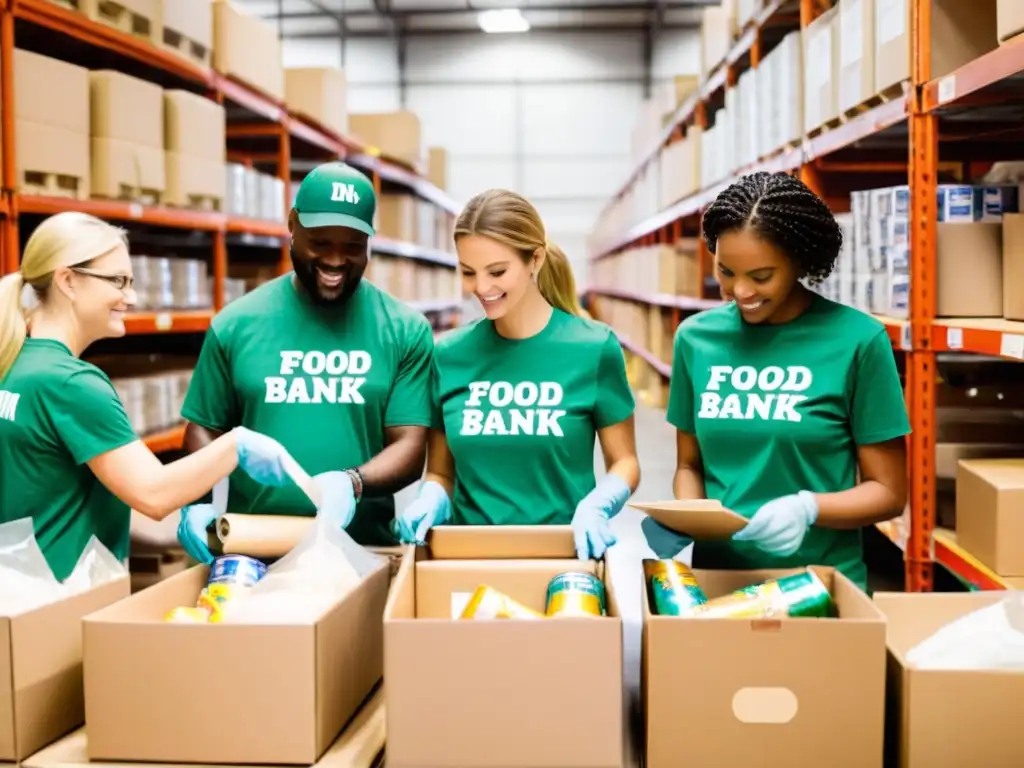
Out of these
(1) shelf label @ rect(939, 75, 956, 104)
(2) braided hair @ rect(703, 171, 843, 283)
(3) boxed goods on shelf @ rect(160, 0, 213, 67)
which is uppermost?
(3) boxed goods on shelf @ rect(160, 0, 213, 67)

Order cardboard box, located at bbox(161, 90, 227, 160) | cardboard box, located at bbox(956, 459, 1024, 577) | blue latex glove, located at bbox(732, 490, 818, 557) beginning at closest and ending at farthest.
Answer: blue latex glove, located at bbox(732, 490, 818, 557), cardboard box, located at bbox(956, 459, 1024, 577), cardboard box, located at bbox(161, 90, 227, 160)

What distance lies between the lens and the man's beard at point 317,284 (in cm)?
201

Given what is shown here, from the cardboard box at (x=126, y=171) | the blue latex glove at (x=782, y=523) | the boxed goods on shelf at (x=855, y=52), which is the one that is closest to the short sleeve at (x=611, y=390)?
the blue latex glove at (x=782, y=523)

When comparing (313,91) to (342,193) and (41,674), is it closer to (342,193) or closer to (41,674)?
(342,193)

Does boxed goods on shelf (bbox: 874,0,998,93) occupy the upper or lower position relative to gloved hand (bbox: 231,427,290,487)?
upper

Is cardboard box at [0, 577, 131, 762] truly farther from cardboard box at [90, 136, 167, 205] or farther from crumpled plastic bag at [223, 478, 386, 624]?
cardboard box at [90, 136, 167, 205]

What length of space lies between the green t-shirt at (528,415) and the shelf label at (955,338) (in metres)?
1.00

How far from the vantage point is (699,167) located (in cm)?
611

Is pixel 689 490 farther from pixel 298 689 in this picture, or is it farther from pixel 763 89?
pixel 763 89

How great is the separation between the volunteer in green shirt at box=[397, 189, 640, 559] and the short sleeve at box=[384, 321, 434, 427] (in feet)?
0.13

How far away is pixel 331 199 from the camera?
193cm

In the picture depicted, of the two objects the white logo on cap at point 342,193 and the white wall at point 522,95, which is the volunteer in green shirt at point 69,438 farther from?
the white wall at point 522,95

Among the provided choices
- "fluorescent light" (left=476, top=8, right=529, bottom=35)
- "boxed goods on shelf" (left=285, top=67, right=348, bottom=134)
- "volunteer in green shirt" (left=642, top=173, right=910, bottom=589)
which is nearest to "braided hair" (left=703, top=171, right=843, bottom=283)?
"volunteer in green shirt" (left=642, top=173, right=910, bottom=589)

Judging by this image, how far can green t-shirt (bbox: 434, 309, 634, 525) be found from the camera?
1937 mm
